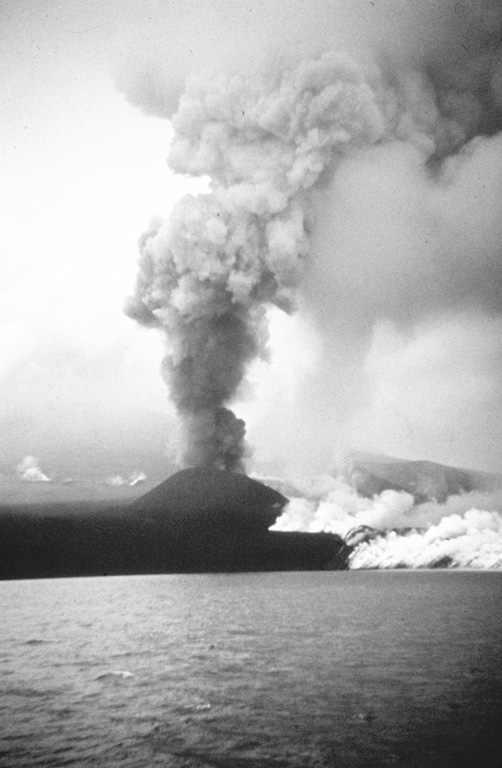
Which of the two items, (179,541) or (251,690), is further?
(179,541)

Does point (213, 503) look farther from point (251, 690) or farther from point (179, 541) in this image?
point (251, 690)

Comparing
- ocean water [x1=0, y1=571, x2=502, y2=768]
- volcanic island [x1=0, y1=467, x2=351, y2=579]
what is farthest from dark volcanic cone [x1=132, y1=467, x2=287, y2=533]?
ocean water [x1=0, y1=571, x2=502, y2=768]

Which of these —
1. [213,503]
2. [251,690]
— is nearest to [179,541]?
[213,503]

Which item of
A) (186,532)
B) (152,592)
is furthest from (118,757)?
(186,532)

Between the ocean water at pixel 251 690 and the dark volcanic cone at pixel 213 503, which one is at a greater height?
the dark volcanic cone at pixel 213 503

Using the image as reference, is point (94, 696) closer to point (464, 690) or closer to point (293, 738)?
point (293, 738)

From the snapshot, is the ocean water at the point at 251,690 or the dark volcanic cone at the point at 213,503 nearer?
the ocean water at the point at 251,690

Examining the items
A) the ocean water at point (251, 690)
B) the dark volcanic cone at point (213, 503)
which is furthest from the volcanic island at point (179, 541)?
the ocean water at point (251, 690)

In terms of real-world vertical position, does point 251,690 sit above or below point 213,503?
below

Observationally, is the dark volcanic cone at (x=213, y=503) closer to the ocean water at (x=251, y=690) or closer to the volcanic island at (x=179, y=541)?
the volcanic island at (x=179, y=541)
